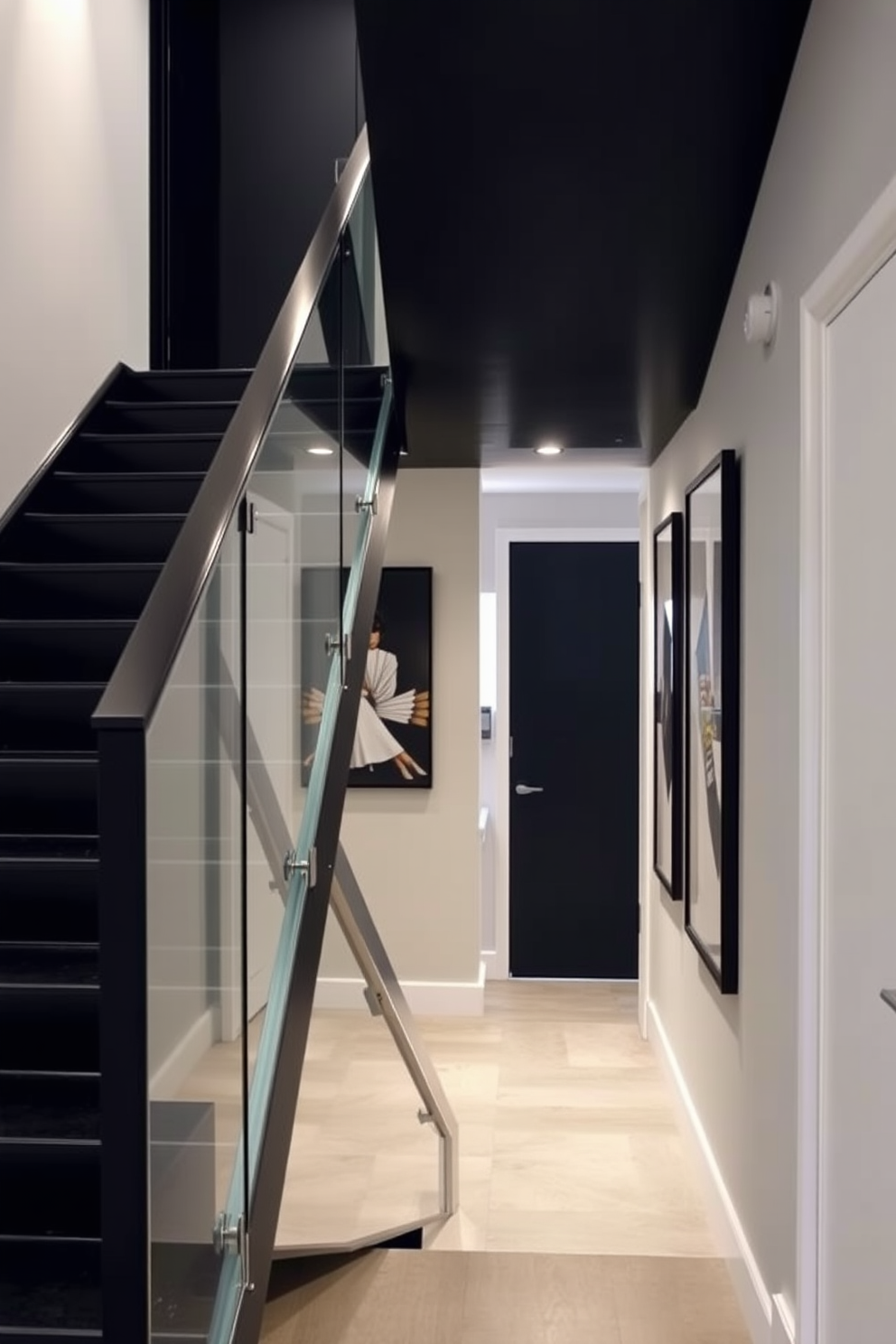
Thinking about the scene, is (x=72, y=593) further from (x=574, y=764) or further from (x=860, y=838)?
(x=574, y=764)

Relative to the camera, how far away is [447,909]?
213 inches

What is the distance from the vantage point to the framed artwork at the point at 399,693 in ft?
17.7

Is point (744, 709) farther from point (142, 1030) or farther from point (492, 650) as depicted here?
point (492, 650)

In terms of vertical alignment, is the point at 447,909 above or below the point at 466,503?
below

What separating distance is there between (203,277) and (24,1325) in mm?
4375

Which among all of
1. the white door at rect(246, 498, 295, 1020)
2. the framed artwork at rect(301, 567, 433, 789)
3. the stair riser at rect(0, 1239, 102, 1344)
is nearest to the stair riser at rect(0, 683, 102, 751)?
the white door at rect(246, 498, 295, 1020)

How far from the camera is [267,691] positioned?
1908 millimetres

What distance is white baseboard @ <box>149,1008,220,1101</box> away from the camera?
1269mm

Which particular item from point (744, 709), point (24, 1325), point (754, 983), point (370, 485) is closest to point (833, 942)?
point (754, 983)

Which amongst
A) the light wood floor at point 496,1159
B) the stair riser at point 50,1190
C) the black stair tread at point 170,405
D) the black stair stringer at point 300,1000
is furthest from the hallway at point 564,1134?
the black stair tread at point 170,405

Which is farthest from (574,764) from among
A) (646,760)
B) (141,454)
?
(141,454)

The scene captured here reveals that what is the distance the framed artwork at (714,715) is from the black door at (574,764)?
263cm

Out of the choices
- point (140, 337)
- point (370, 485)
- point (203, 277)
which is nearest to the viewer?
point (370, 485)

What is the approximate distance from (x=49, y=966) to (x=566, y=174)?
71.2 inches
